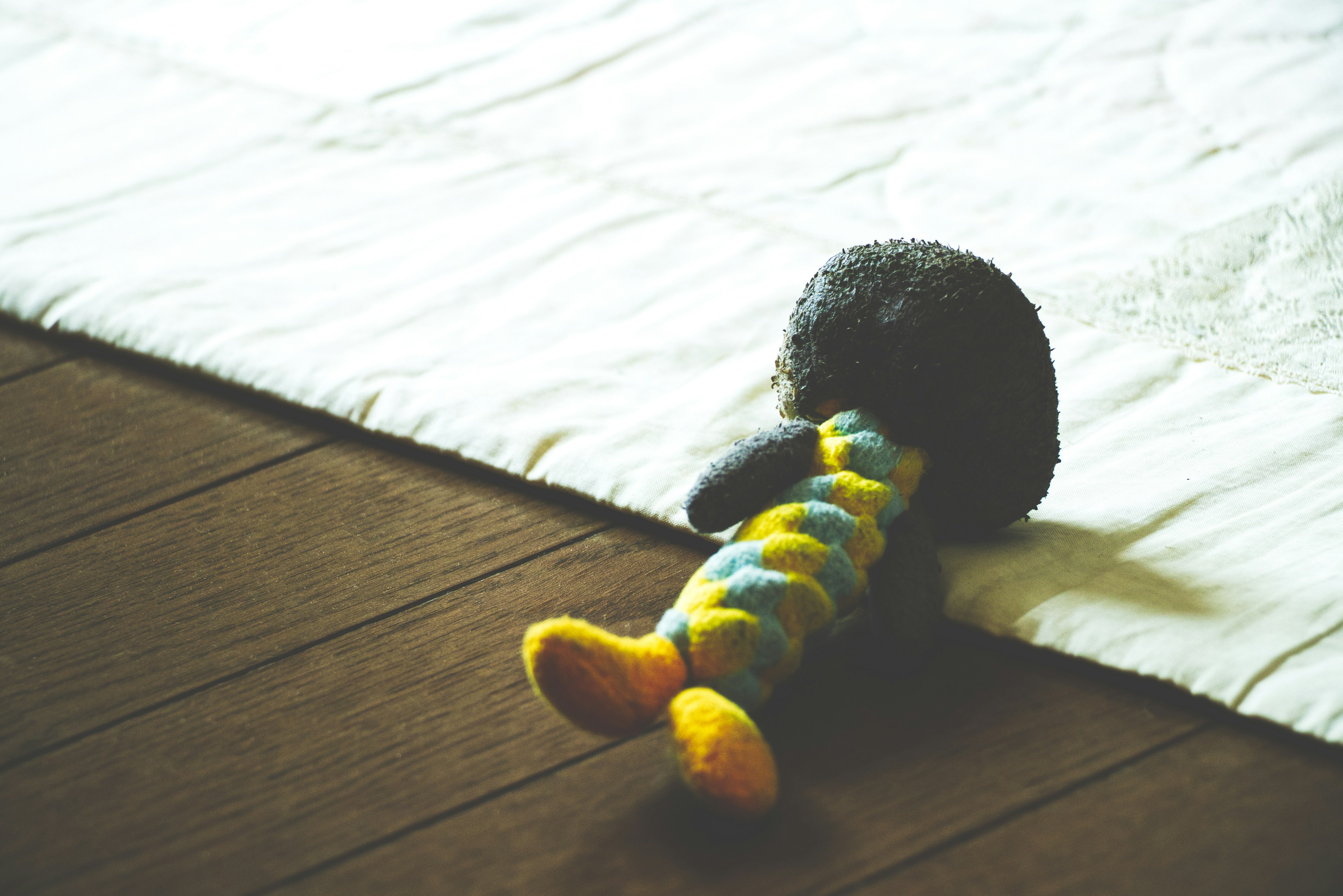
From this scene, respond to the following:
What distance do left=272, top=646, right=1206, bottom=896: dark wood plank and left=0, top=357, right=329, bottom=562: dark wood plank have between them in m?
0.40

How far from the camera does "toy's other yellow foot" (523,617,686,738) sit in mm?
505

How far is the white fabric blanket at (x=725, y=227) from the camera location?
28.0 inches

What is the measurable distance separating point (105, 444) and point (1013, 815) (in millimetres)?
717

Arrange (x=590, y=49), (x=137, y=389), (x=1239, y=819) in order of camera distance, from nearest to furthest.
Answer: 1. (x=1239, y=819)
2. (x=137, y=389)
3. (x=590, y=49)

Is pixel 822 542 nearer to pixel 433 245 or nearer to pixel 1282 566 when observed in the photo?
pixel 1282 566

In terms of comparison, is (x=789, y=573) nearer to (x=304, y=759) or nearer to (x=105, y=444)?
(x=304, y=759)

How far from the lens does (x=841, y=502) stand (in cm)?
59

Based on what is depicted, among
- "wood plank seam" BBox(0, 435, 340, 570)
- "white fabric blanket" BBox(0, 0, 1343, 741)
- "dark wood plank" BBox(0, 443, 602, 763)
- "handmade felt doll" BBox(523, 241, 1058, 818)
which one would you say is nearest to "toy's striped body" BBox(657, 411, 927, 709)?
"handmade felt doll" BBox(523, 241, 1058, 818)

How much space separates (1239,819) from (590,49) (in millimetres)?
1197

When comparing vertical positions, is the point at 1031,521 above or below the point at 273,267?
below

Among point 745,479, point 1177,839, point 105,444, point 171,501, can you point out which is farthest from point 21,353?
point 1177,839

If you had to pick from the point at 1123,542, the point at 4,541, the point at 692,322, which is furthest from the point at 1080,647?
the point at 4,541

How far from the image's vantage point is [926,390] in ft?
2.00

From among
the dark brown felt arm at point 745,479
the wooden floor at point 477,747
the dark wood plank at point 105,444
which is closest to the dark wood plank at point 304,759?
the wooden floor at point 477,747
